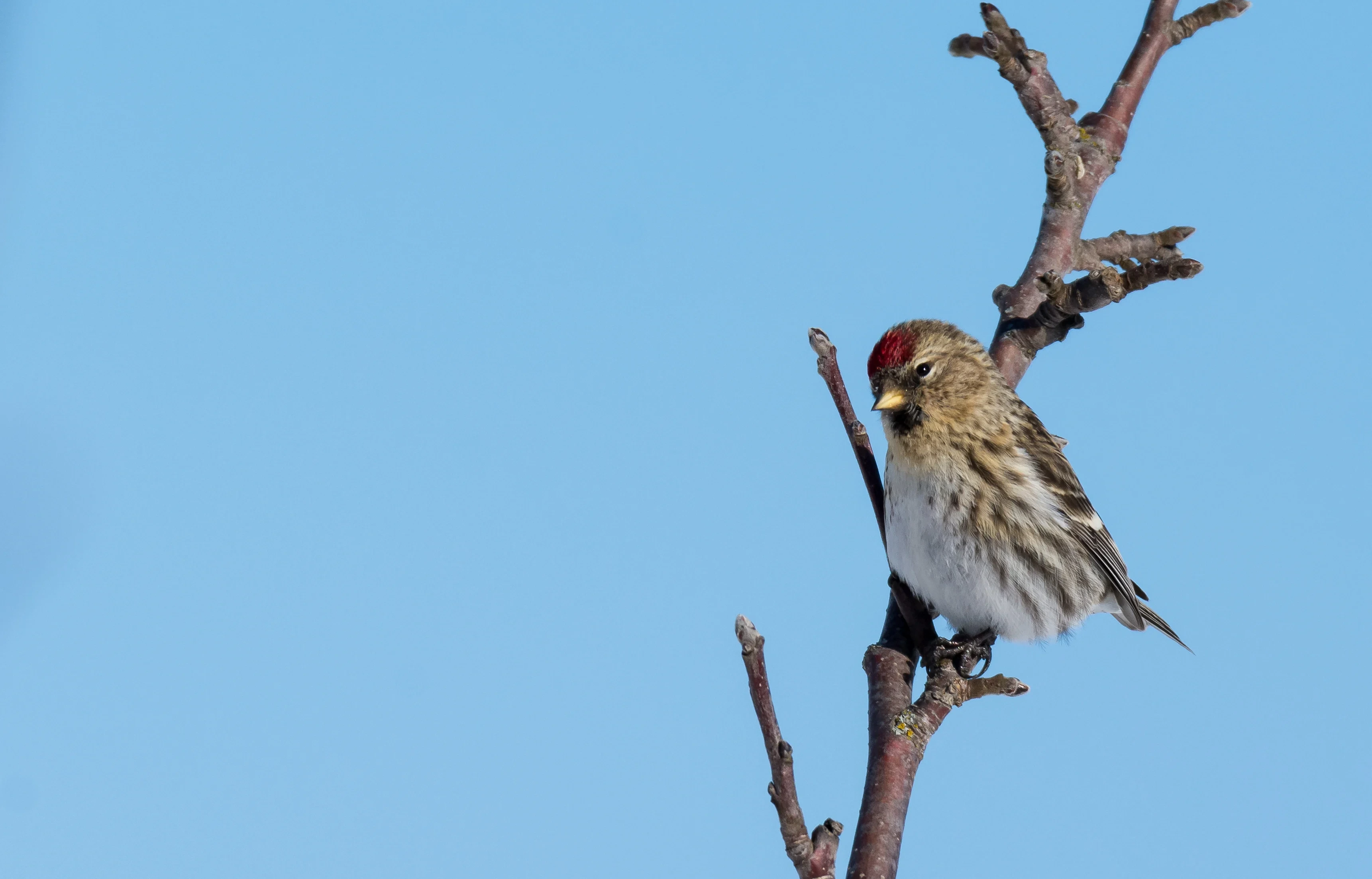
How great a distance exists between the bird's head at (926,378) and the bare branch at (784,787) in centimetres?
177

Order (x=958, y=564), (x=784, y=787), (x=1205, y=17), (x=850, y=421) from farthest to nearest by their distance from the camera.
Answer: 1. (x=1205, y=17)
2. (x=958, y=564)
3. (x=850, y=421)
4. (x=784, y=787)

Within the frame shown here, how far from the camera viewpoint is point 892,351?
3574 mm

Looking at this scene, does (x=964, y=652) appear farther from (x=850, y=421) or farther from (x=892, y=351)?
(x=892, y=351)

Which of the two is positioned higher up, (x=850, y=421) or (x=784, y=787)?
(x=850, y=421)

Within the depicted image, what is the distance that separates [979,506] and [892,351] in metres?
0.52

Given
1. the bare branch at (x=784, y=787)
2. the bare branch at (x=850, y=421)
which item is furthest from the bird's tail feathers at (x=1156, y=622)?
the bare branch at (x=784, y=787)

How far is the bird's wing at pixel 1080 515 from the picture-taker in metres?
3.53

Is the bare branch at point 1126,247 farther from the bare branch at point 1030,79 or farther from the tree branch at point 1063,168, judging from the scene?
the bare branch at point 1030,79

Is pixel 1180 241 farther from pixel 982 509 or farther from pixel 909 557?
pixel 909 557

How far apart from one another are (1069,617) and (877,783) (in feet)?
4.65

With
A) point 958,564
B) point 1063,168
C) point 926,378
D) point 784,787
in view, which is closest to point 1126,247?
point 1063,168

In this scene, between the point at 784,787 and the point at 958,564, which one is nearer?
the point at 784,787

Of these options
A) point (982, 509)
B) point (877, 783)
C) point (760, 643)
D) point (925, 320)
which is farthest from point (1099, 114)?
point (760, 643)

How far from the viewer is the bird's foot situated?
2.65 metres
